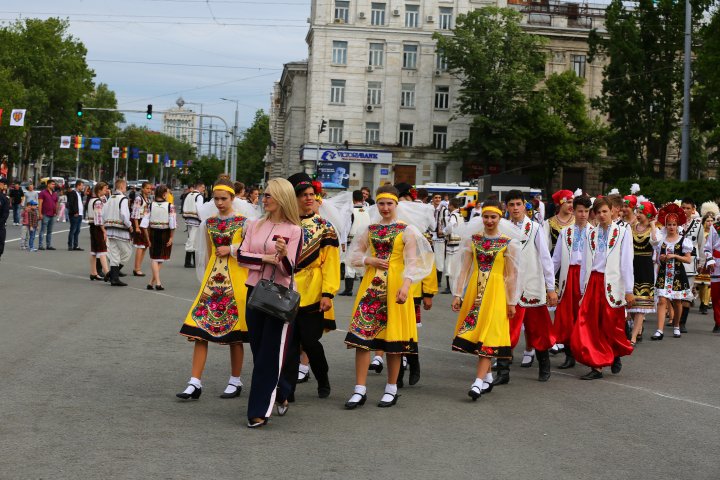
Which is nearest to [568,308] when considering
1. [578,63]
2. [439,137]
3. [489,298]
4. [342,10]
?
[489,298]

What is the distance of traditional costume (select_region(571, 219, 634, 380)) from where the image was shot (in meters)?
11.5

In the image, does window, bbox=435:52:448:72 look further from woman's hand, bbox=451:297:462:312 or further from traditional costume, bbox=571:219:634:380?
woman's hand, bbox=451:297:462:312

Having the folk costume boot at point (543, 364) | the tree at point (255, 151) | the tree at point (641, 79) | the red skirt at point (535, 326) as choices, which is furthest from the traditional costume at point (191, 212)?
the tree at point (255, 151)

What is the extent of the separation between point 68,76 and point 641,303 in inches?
3588

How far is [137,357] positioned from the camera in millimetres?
11281

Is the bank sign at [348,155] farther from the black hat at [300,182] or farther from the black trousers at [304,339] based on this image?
the black trousers at [304,339]

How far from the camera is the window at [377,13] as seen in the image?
2923 inches

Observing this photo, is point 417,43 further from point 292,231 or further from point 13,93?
point 292,231

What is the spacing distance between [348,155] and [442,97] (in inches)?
308

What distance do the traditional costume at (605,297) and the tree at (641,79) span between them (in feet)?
161

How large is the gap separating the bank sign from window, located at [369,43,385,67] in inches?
241

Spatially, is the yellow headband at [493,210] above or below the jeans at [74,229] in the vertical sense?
above

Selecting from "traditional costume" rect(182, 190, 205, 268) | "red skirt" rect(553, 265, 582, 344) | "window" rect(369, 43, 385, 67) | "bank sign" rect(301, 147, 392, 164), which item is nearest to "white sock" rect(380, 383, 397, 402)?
"red skirt" rect(553, 265, 582, 344)

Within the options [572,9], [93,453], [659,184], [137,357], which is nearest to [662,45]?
[572,9]
